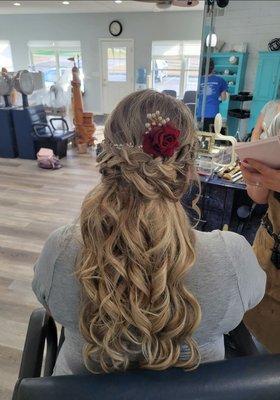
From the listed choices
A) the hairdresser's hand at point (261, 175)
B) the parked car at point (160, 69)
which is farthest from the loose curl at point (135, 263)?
the parked car at point (160, 69)

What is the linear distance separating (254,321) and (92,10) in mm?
7246

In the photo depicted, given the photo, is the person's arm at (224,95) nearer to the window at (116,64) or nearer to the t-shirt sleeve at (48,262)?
the t-shirt sleeve at (48,262)

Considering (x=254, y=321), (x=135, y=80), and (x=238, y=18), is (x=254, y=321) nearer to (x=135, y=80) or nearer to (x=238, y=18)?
(x=238, y=18)

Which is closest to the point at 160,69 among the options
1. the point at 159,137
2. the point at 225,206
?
the point at 225,206

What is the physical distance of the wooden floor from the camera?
1532 mm

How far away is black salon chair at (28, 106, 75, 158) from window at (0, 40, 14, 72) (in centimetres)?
454

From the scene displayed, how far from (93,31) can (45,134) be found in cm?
396

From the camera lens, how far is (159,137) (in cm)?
55

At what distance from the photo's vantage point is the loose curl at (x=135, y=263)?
560 millimetres

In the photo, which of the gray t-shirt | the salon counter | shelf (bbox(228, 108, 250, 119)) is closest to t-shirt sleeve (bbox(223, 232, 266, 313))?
the gray t-shirt

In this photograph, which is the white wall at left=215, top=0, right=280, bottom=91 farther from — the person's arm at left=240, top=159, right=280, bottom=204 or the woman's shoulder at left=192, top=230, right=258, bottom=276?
the woman's shoulder at left=192, top=230, right=258, bottom=276

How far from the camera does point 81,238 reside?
1.93ft

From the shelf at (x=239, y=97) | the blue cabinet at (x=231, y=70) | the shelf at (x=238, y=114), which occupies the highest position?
the blue cabinet at (x=231, y=70)

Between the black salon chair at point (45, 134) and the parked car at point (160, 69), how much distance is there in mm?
3557
